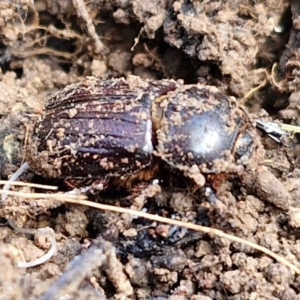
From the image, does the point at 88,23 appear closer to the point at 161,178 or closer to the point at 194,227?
the point at 161,178

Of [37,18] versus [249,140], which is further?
[37,18]

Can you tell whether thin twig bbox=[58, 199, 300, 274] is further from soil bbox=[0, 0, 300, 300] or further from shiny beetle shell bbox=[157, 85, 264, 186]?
shiny beetle shell bbox=[157, 85, 264, 186]

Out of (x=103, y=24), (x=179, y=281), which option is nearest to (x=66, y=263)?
(x=179, y=281)

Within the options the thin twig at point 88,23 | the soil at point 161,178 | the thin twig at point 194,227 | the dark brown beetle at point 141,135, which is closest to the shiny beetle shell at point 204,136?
the dark brown beetle at point 141,135

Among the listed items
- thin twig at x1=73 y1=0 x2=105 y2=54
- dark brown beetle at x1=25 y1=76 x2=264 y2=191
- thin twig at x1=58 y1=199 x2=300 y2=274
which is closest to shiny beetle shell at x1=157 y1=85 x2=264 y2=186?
dark brown beetle at x1=25 y1=76 x2=264 y2=191

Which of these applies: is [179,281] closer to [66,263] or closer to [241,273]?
[241,273]

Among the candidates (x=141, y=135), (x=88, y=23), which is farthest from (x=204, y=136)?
(x=88, y=23)
